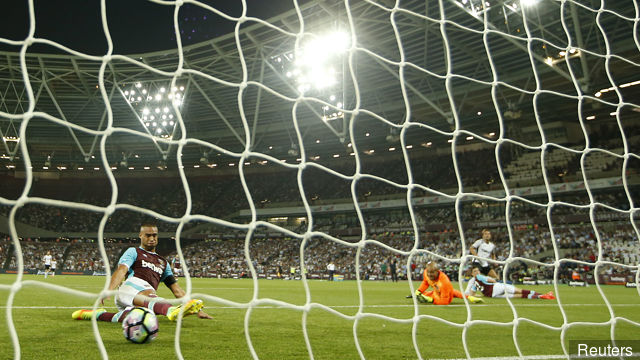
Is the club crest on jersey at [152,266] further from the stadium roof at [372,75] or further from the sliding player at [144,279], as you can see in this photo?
the stadium roof at [372,75]

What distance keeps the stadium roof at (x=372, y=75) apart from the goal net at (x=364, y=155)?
14cm

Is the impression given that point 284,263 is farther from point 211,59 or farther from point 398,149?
point 211,59

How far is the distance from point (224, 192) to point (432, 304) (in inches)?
1360

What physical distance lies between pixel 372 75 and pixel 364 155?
13755 millimetres

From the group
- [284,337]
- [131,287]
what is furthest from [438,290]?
[131,287]

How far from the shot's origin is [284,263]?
1185 inches

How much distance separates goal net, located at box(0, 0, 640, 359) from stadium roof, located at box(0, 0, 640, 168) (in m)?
0.14

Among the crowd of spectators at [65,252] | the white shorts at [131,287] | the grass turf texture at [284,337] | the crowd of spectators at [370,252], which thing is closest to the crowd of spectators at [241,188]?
the crowd of spectators at [65,252]

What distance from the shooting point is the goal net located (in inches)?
308

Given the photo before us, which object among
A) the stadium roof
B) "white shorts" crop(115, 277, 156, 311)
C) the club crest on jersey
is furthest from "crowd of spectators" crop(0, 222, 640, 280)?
"white shorts" crop(115, 277, 156, 311)

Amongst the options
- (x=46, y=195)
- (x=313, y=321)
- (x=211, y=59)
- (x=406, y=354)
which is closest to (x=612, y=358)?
(x=406, y=354)

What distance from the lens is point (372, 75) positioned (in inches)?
861

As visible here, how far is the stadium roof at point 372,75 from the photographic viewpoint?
16578 mm

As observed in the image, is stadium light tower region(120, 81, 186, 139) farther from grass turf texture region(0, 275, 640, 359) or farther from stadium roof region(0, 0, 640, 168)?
grass turf texture region(0, 275, 640, 359)
